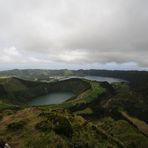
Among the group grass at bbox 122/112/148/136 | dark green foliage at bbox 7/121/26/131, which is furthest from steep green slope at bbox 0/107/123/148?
grass at bbox 122/112/148/136

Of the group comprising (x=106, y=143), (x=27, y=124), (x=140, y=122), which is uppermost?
(x=27, y=124)

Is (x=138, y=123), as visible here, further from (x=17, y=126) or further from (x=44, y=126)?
(x=17, y=126)

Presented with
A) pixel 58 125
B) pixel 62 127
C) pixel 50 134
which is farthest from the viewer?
pixel 58 125

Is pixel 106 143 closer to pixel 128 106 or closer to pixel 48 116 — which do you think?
pixel 48 116

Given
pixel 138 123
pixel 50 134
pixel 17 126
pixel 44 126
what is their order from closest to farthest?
pixel 50 134 < pixel 44 126 < pixel 17 126 < pixel 138 123

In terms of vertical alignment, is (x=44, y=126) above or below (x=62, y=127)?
above

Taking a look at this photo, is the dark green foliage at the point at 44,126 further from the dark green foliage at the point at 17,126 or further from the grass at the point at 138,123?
the grass at the point at 138,123

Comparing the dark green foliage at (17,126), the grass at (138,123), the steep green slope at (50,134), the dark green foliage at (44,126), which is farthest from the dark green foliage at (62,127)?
the grass at (138,123)

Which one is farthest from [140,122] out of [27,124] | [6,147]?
[6,147]

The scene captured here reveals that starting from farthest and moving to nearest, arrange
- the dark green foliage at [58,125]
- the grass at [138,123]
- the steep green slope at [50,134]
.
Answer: the grass at [138,123], the dark green foliage at [58,125], the steep green slope at [50,134]

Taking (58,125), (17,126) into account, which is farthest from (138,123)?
(17,126)

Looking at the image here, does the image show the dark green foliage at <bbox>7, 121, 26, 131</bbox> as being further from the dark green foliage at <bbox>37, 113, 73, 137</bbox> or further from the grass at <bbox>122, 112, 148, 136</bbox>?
the grass at <bbox>122, 112, 148, 136</bbox>
